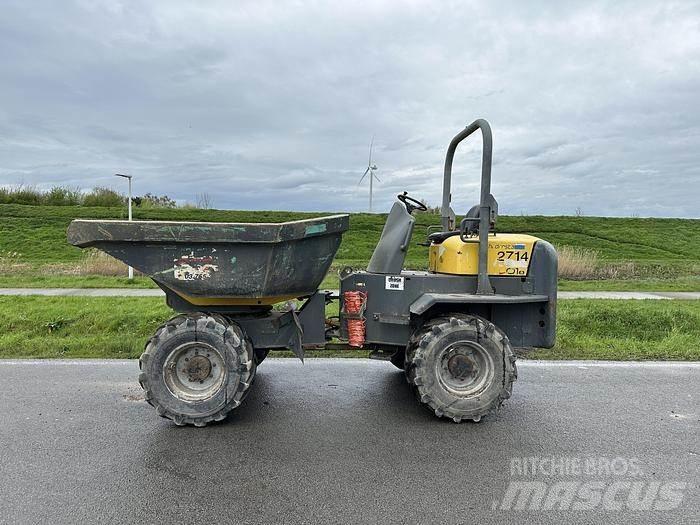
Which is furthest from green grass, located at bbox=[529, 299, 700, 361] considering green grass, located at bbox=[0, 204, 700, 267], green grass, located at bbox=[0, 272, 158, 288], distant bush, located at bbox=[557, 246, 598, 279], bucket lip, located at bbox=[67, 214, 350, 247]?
green grass, located at bbox=[0, 204, 700, 267]

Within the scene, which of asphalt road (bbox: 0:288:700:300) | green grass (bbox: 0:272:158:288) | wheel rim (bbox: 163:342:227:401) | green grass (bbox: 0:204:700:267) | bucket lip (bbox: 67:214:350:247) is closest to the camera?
bucket lip (bbox: 67:214:350:247)

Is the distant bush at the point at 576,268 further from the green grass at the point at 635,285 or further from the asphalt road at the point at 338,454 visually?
the asphalt road at the point at 338,454

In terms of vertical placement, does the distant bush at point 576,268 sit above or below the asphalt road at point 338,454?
above

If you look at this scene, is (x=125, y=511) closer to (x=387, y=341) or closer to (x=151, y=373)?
(x=151, y=373)

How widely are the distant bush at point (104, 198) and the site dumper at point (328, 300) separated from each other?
93.5ft

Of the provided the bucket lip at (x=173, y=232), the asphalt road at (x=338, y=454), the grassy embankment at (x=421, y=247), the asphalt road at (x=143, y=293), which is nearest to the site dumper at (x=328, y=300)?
the bucket lip at (x=173, y=232)

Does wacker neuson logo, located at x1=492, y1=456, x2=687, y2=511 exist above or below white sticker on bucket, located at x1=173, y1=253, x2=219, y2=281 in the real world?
below

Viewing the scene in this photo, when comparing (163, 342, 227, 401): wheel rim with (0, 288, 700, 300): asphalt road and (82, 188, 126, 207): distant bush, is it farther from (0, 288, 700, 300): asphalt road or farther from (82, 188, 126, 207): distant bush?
(82, 188, 126, 207): distant bush

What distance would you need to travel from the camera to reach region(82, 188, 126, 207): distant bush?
30.0 meters

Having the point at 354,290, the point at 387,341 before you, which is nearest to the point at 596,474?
the point at 387,341

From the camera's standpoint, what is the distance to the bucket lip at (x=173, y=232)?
3.90m

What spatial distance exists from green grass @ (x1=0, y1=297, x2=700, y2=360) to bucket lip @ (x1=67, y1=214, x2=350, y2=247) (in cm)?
282

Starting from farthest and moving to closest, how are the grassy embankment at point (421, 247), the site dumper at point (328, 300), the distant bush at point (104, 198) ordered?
the distant bush at point (104, 198), the grassy embankment at point (421, 247), the site dumper at point (328, 300)

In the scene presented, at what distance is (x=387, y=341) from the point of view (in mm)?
4652
